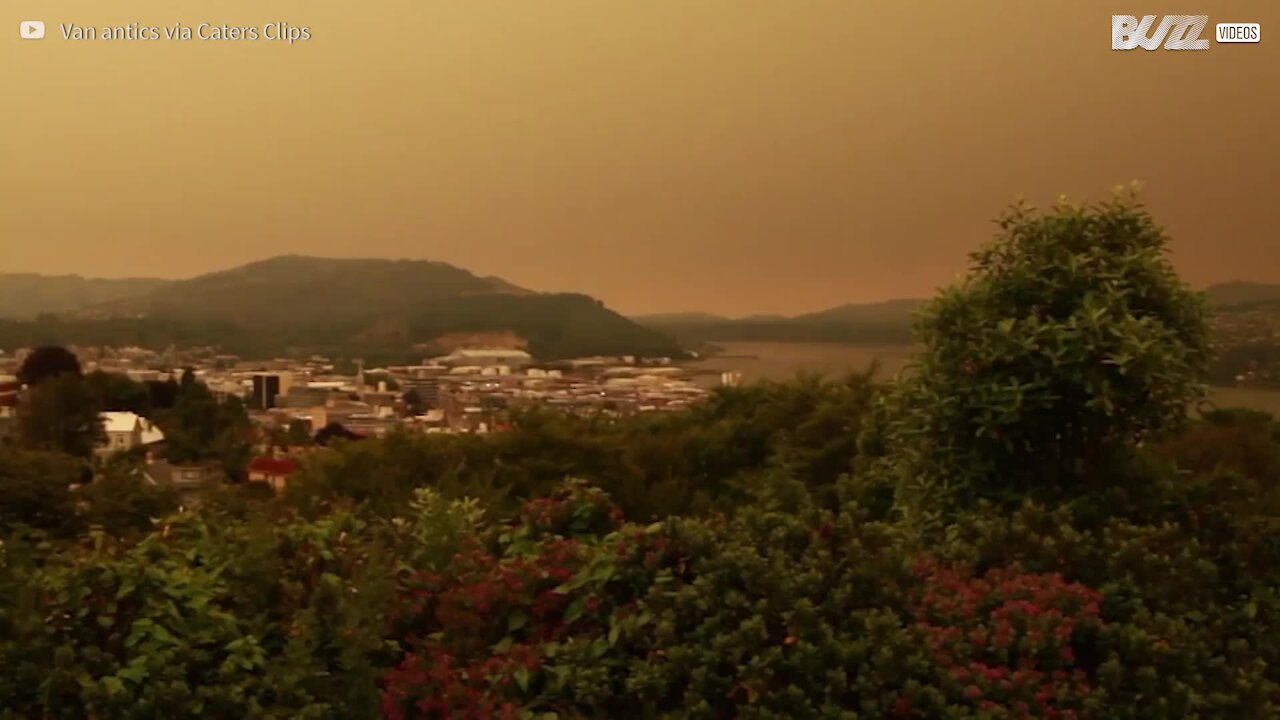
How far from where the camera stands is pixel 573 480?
3582 millimetres

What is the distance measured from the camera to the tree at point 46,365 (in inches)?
414

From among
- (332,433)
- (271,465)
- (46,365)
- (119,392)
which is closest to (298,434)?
(332,433)

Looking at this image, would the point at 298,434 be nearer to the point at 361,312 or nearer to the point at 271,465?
the point at 271,465

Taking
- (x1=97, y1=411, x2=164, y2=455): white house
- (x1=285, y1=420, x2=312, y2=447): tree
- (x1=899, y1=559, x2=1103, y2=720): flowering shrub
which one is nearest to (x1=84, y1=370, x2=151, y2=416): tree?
(x1=97, y1=411, x2=164, y2=455): white house

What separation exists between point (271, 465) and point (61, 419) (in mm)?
1839

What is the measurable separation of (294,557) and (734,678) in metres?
1.16

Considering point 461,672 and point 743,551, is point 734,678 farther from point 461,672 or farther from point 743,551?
point 461,672

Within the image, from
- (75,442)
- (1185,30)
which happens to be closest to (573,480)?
(75,442)

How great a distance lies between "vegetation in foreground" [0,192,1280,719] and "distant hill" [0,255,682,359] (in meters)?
7.76

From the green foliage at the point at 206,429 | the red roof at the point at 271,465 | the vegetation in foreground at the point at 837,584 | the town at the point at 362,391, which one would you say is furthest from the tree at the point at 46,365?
the vegetation in foreground at the point at 837,584

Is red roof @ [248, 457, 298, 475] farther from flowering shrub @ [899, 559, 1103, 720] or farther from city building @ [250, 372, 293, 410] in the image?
flowering shrub @ [899, 559, 1103, 720]

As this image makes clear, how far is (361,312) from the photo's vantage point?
12328 mm

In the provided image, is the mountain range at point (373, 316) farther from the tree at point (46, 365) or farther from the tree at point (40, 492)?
the tree at point (40, 492)

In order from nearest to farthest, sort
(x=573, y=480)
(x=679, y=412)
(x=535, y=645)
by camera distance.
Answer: (x=535, y=645)
(x=573, y=480)
(x=679, y=412)
